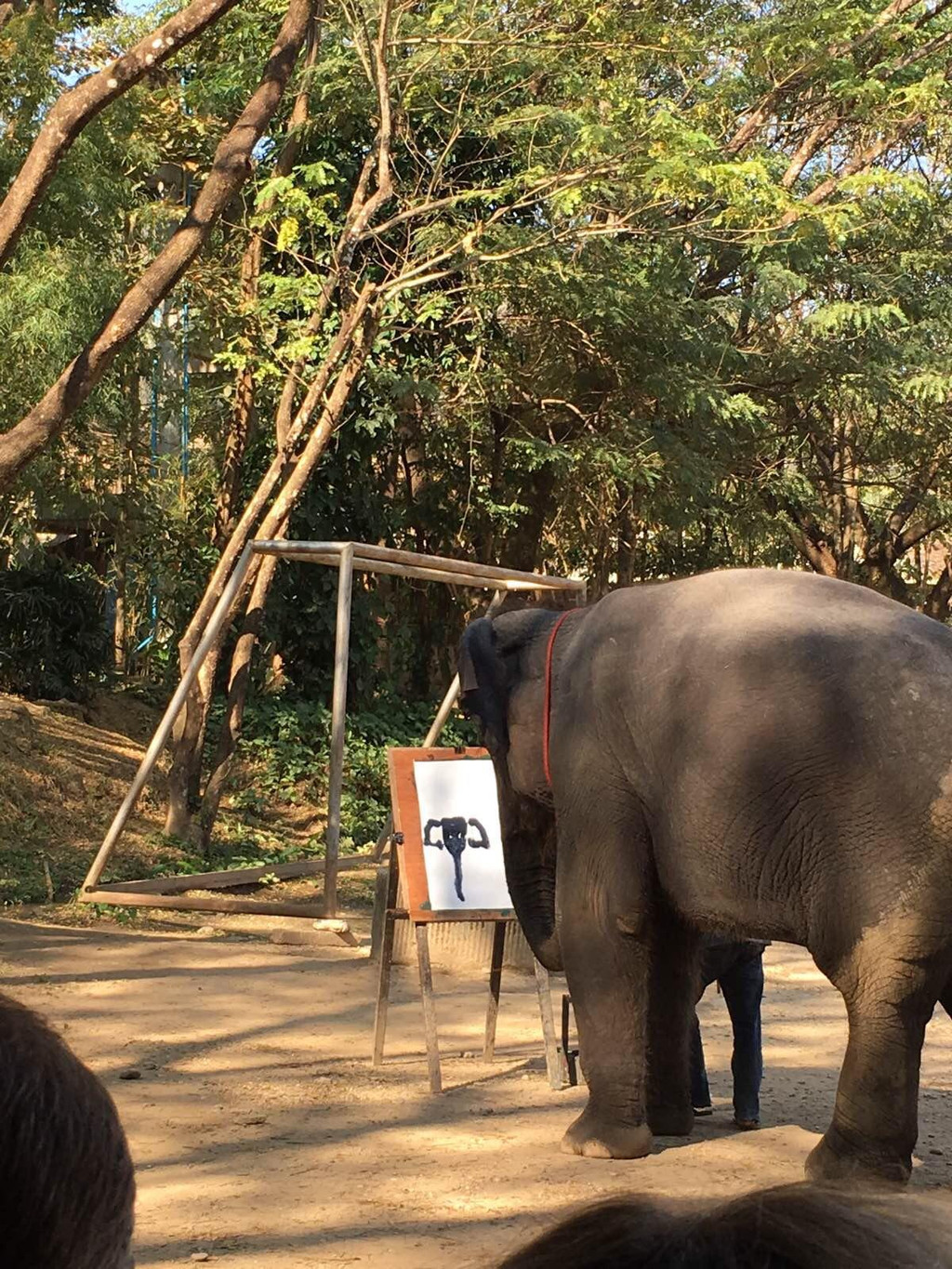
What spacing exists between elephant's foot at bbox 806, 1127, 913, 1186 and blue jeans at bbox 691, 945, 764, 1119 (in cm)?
118

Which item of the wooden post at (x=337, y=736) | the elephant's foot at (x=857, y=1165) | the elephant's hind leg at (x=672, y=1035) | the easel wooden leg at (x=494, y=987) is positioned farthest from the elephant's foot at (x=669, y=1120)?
the wooden post at (x=337, y=736)

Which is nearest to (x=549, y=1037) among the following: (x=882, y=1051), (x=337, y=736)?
(x=882, y=1051)

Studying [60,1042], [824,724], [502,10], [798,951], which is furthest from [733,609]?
[502,10]

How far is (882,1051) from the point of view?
215 inches

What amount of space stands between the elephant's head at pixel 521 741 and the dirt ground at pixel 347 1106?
895mm

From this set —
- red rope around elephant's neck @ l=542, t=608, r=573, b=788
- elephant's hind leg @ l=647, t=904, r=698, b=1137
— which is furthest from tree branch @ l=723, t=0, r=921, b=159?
elephant's hind leg @ l=647, t=904, r=698, b=1137

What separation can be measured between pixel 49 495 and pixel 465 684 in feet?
36.2

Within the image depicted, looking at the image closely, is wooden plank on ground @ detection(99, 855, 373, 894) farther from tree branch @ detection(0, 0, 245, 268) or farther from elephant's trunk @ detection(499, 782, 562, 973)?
elephant's trunk @ detection(499, 782, 562, 973)

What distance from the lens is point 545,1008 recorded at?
7.58m

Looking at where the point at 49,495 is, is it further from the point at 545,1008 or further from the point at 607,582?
the point at 545,1008

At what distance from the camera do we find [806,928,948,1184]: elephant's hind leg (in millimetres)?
5395

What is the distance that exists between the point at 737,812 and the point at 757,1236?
465cm

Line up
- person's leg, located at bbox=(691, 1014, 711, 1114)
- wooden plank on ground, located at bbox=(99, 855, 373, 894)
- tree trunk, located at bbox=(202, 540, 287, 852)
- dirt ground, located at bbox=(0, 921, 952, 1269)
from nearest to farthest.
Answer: dirt ground, located at bbox=(0, 921, 952, 1269)
person's leg, located at bbox=(691, 1014, 711, 1114)
wooden plank on ground, located at bbox=(99, 855, 373, 894)
tree trunk, located at bbox=(202, 540, 287, 852)

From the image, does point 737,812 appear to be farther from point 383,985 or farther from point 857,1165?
point 383,985
